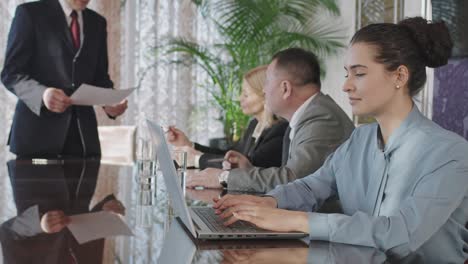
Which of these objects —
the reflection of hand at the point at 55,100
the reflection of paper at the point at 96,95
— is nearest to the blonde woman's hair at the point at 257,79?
the reflection of paper at the point at 96,95

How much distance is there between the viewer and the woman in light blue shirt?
1361mm

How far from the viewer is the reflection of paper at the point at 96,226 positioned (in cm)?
135

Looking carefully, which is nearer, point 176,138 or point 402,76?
point 402,76

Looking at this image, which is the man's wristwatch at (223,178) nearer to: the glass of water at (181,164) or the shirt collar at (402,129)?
the glass of water at (181,164)

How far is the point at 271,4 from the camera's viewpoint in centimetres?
586

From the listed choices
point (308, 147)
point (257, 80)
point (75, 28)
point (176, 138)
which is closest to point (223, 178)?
point (308, 147)

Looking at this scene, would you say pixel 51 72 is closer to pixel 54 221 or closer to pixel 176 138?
pixel 176 138

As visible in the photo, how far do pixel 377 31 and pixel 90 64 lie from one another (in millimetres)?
2264

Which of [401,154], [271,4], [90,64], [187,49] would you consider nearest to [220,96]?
[187,49]

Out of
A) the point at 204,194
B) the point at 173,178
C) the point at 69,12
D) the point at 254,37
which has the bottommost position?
the point at 204,194

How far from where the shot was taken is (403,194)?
1.50 metres

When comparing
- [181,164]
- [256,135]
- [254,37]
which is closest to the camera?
[181,164]

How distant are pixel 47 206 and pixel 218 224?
22.1 inches

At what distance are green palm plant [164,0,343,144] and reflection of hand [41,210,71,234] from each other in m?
4.34
